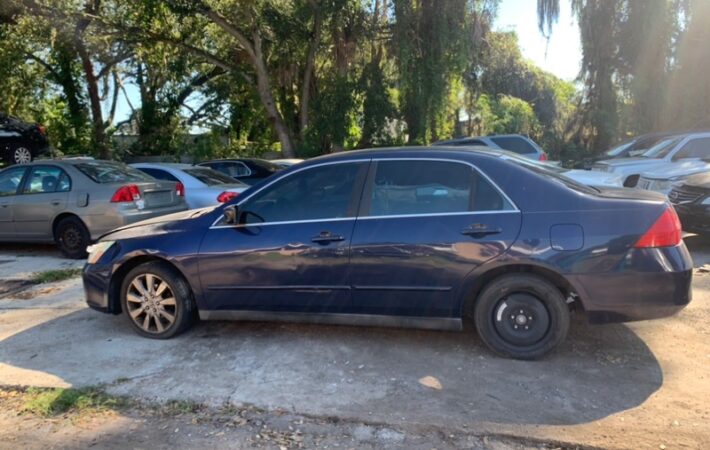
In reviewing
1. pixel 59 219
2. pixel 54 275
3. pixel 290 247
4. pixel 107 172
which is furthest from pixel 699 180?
pixel 59 219

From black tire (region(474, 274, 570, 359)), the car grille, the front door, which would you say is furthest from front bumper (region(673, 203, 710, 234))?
the front door

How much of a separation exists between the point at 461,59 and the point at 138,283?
1437 cm

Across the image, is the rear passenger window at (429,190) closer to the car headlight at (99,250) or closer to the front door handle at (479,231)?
the front door handle at (479,231)

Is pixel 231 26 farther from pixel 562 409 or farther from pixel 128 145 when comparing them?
pixel 562 409

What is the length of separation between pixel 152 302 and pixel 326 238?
1.72 m

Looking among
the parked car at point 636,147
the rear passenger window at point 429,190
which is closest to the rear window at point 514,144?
the parked car at point 636,147

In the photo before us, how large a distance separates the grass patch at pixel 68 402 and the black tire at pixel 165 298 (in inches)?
36.5

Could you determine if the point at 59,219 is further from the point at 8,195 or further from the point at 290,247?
the point at 290,247

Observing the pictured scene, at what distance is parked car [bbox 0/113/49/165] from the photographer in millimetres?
14641

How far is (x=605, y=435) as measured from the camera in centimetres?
312

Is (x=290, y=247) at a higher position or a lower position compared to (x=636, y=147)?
lower

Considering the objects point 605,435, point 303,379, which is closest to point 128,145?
point 303,379

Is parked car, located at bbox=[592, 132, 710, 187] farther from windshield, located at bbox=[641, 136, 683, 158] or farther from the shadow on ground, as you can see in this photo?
the shadow on ground

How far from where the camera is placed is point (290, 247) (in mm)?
4277
